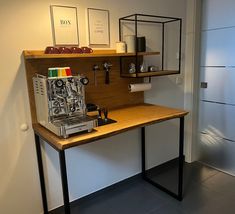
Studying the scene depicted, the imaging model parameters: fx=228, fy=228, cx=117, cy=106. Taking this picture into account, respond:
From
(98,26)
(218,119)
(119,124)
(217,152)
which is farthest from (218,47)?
(119,124)

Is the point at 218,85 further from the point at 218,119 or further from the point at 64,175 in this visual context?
the point at 64,175

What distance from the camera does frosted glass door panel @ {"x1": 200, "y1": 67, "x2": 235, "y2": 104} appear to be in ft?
8.25

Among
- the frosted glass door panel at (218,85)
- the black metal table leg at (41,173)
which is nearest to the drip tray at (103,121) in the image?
the black metal table leg at (41,173)

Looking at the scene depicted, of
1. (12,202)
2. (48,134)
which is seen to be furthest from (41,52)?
(12,202)

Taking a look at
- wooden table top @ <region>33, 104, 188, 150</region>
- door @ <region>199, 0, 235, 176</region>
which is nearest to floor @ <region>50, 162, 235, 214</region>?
door @ <region>199, 0, 235, 176</region>

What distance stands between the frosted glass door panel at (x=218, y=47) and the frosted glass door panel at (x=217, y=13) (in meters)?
0.07

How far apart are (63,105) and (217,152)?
6.80 feet

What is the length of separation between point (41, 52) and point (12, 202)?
4.05 feet

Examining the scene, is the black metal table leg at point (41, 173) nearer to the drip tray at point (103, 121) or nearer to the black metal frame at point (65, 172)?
the black metal frame at point (65, 172)

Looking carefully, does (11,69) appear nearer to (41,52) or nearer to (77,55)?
(41,52)

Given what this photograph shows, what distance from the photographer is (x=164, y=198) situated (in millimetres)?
2289

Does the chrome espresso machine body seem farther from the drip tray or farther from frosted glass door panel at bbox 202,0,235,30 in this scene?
frosted glass door panel at bbox 202,0,235,30

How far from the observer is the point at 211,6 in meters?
2.57

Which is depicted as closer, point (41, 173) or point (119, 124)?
point (119, 124)
